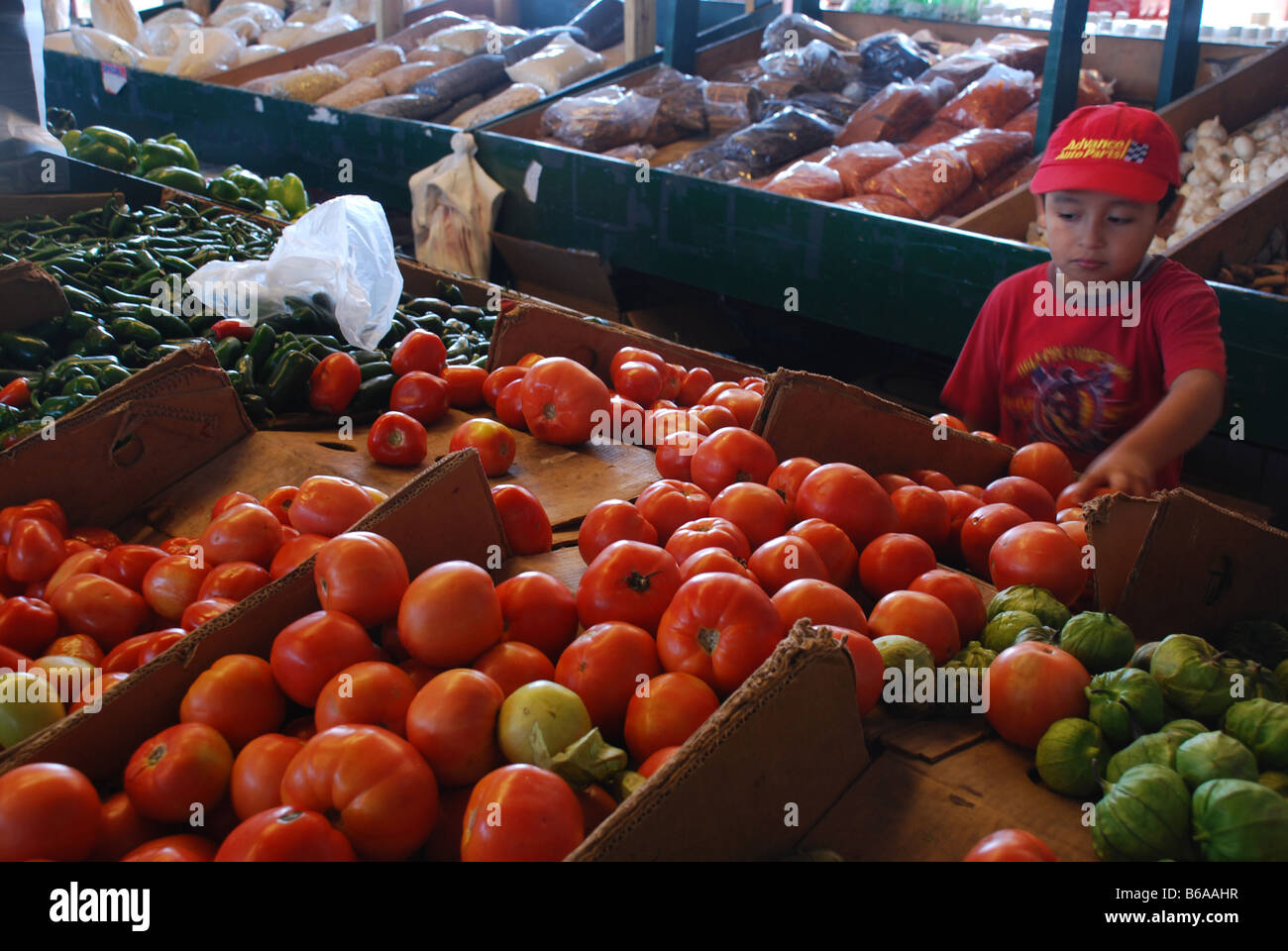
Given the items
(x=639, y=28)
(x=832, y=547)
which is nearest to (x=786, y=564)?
(x=832, y=547)

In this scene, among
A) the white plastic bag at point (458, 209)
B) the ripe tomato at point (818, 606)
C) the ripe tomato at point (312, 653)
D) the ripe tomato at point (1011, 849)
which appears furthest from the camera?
the white plastic bag at point (458, 209)

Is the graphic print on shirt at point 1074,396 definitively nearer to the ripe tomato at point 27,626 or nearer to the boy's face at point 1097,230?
the boy's face at point 1097,230

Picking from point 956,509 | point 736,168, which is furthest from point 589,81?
point 956,509

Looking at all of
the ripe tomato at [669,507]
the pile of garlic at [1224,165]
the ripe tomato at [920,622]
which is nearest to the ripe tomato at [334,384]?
the ripe tomato at [669,507]

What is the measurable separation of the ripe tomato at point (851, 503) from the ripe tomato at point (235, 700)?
1039 mm

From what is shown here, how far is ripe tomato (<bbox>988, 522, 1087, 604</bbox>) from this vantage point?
5.93 ft

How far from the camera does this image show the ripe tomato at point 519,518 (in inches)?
79.0

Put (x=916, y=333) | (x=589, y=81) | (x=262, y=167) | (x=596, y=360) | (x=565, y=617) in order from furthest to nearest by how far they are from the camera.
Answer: (x=262, y=167) → (x=589, y=81) → (x=916, y=333) → (x=596, y=360) → (x=565, y=617)

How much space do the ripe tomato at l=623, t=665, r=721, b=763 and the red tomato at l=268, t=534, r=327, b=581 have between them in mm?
759

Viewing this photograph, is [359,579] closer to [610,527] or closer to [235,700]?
[235,700]

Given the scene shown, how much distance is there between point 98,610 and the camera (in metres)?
1.86

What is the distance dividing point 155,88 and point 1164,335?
7.80m

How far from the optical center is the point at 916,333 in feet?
13.9
